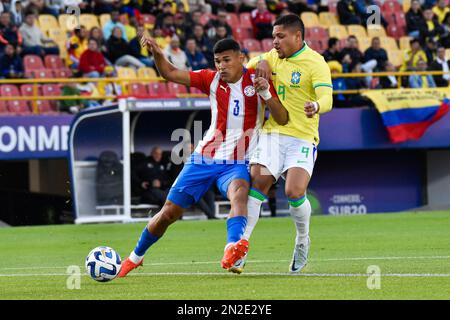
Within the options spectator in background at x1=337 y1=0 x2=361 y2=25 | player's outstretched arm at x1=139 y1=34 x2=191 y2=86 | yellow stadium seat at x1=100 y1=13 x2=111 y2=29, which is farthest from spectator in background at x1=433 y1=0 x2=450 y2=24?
player's outstretched arm at x1=139 y1=34 x2=191 y2=86

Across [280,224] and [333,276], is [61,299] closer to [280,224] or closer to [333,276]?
[333,276]

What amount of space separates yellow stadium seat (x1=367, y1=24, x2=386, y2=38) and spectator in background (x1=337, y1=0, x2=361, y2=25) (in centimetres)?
32

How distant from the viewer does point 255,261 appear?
12.1 meters

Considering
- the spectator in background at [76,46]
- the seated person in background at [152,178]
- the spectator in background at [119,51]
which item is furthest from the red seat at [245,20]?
the seated person in background at [152,178]

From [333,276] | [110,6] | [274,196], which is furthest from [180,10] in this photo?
[333,276]

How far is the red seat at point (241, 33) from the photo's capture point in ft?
82.8

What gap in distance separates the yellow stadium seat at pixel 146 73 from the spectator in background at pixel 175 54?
0.93 meters

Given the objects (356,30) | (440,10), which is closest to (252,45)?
(356,30)

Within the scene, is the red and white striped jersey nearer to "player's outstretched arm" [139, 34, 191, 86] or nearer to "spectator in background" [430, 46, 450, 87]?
"player's outstretched arm" [139, 34, 191, 86]

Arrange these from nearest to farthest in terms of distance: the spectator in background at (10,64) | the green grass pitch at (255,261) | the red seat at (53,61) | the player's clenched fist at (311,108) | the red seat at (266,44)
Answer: the green grass pitch at (255,261)
the player's clenched fist at (311,108)
the spectator in background at (10,64)
the red seat at (53,61)
the red seat at (266,44)

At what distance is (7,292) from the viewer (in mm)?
9039

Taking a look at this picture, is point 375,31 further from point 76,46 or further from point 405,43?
point 76,46

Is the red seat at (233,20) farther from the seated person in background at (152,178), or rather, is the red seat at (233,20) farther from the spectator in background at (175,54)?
the seated person in background at (152,178)

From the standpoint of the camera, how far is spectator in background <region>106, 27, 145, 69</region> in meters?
22.8
